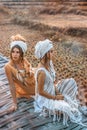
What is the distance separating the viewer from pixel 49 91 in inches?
160

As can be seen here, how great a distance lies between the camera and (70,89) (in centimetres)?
408

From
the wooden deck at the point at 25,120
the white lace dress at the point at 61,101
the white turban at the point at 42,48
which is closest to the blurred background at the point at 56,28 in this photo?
the white lace dress at the point at 61,101

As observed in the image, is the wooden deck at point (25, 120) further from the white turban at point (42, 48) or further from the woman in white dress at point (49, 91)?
the white turban at point (42, 48)

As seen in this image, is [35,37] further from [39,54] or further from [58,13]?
[39,54]

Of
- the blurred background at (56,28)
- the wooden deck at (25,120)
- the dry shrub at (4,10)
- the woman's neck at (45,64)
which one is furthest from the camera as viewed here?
the dry shrub at (4,10)

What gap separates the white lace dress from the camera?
3.93m

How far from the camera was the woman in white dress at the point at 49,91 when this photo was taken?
3.92 meters

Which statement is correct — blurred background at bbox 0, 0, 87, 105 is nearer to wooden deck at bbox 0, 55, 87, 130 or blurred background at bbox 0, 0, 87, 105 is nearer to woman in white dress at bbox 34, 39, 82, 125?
woman in white dress at bbox 34, 39, 82, 125

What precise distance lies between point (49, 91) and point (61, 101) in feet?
0.55

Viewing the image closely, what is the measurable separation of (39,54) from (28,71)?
1.59 ft

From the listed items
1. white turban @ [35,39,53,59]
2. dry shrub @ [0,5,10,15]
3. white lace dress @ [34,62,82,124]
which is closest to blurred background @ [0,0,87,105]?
dry shrub @ [0,5,10,15]

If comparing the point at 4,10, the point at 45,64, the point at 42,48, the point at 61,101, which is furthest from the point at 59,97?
the point at 4,10

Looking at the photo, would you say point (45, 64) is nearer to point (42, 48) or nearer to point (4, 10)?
point (42, 48)

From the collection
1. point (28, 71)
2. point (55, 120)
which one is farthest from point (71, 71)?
point (55, 120)
